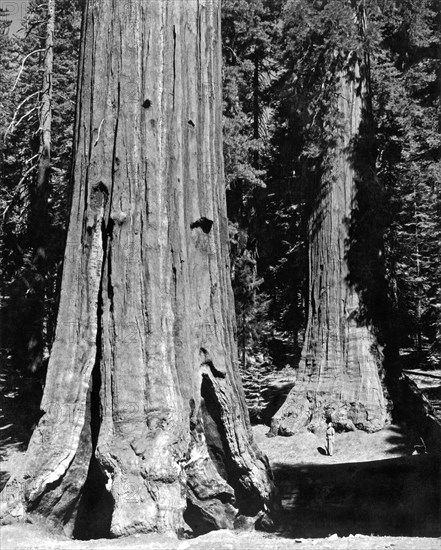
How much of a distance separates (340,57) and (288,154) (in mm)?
10289

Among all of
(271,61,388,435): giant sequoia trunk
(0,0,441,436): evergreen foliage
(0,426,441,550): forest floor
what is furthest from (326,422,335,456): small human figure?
(0,0,441,436): evergreen foliage

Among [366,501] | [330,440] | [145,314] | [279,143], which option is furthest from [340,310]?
[279,143]

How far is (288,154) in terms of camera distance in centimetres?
2289

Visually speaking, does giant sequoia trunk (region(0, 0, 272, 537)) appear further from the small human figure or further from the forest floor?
the small human figure

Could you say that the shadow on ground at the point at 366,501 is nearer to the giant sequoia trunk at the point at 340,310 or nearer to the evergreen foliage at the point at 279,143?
the evergreen foliage at the point at 279,143

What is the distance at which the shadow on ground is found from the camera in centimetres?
588

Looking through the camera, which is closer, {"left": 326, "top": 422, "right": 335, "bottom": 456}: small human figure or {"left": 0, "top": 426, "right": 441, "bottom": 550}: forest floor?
{"left": 0, "top": 426, "right": 441, "bottom": 550}: forest floor

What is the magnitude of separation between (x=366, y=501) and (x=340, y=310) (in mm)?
5869

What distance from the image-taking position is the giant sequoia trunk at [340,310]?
1162cm

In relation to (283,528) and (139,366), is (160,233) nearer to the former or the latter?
(139,366)

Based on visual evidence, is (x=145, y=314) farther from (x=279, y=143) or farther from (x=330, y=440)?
(x=279, y=143)

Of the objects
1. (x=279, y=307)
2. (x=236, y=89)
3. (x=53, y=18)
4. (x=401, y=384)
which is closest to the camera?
(x=401, y=384)

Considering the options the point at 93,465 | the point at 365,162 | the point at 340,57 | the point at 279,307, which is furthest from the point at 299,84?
the point at 279,307

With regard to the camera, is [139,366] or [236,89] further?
[236,89]
